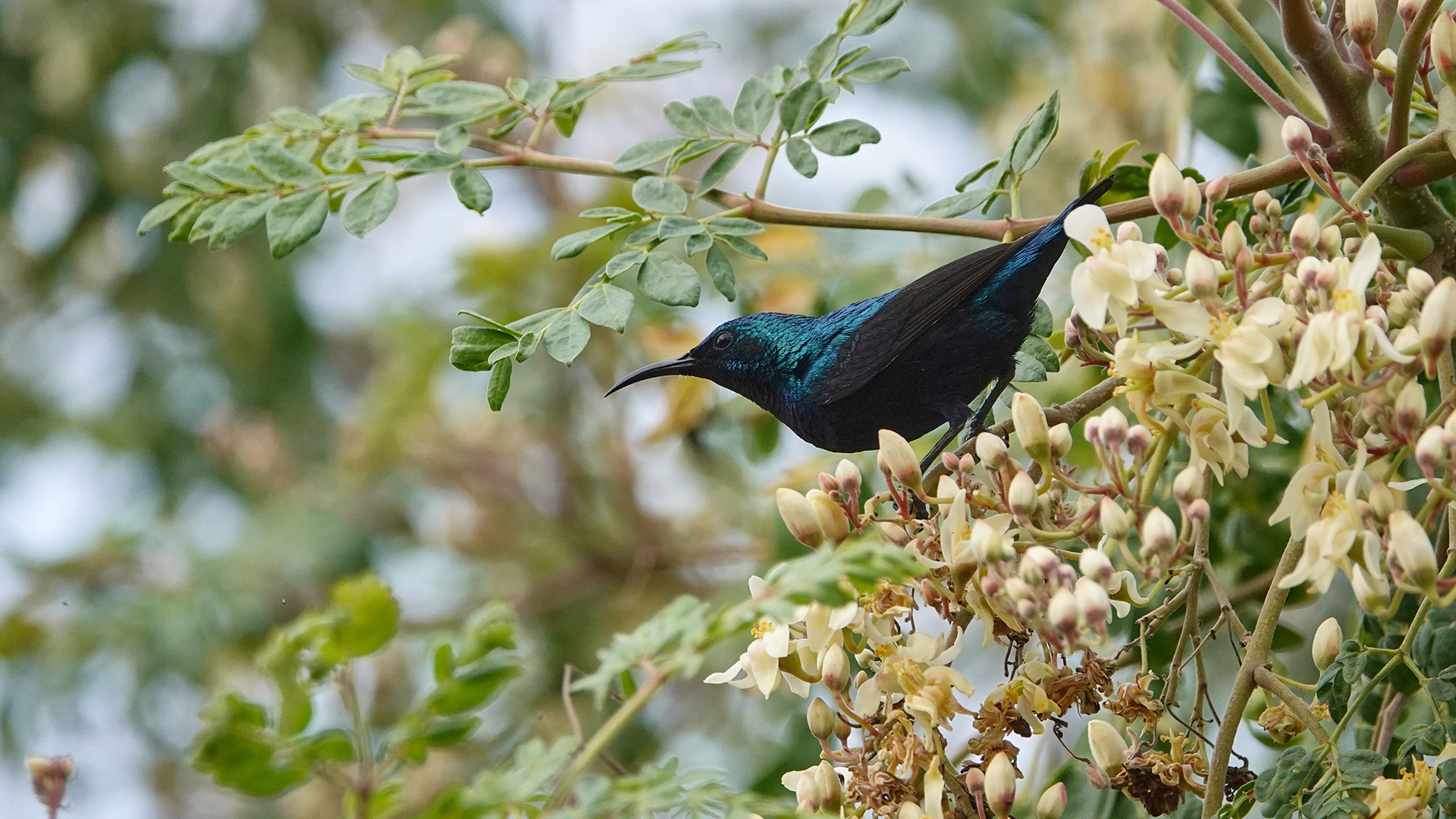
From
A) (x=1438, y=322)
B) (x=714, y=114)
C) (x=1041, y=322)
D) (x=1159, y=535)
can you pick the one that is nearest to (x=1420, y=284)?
(x=1438, y=322)

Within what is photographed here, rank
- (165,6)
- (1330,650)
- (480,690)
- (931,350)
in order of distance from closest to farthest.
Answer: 1. (480,690)
2. (1330,650)
3. (931,350)
4. (165,6)

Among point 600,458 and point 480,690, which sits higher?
point 480,690

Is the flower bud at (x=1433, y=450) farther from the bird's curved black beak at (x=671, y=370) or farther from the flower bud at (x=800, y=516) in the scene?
the bird's curved black beak at (x=671, y=370)

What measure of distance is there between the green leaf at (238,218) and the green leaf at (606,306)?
419 mm

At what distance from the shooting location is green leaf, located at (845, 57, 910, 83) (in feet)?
4.80

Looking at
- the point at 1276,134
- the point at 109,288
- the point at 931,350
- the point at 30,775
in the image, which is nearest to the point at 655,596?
the point at 1276,134

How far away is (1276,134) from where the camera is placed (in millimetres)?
2512

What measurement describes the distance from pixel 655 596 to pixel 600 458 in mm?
396

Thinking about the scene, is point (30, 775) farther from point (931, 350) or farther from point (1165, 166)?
point (1165, 166)

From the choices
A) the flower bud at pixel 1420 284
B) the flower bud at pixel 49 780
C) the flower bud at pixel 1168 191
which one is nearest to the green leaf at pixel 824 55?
the flower bud at pixel 1168 191

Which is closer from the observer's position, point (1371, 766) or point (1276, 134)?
point (1371, 766)

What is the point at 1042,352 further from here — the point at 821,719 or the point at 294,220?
the point at 294,220

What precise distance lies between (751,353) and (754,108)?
0.32 metres

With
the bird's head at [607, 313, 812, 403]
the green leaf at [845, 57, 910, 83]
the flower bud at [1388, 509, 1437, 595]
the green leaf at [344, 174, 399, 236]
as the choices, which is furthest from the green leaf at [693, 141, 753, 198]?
the flower bud at [1388, 509, 1437, 595]
